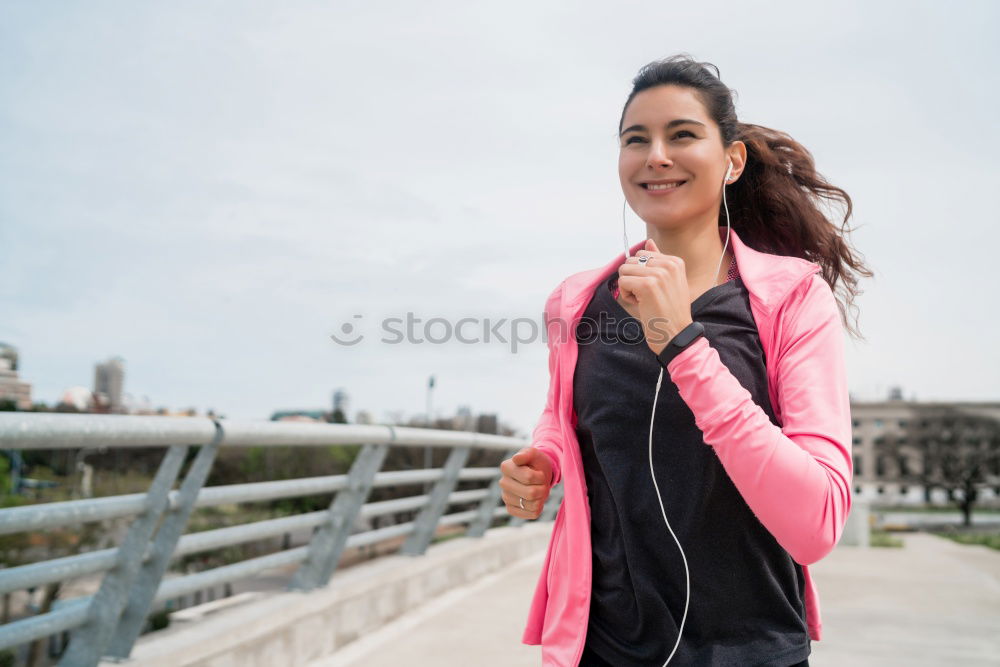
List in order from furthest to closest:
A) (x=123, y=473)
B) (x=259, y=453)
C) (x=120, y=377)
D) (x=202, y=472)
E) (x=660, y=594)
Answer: (x=120, y=377) < (x=259, y=453) < (x=123, y=473) < (x=202, y=472) < (x=660, y=594)

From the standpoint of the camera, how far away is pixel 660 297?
1.42m

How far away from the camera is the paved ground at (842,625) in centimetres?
492

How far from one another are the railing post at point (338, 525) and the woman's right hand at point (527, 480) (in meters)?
3.23

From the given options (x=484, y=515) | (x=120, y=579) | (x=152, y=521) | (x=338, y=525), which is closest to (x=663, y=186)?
(x=152, y=521)

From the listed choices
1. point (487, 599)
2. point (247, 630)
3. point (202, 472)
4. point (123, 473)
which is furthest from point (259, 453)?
point (202, 472)

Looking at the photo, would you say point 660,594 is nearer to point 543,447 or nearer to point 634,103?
point 543,447

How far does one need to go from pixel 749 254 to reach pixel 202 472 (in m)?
2.31

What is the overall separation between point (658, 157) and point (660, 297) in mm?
384

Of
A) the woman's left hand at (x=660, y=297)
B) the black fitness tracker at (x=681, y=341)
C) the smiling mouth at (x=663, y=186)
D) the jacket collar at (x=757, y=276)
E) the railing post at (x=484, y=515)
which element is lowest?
the railing post at (x=484, y=515)

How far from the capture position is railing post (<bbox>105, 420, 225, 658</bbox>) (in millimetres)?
3189

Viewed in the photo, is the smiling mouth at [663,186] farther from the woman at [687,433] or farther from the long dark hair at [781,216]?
the long dark hair at [781,216]

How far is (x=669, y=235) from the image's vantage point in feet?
5.85

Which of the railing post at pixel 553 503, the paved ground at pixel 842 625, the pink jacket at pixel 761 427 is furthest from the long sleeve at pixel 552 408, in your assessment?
the railing post at pixel 553 503

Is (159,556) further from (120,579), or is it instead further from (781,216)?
(781,216)
